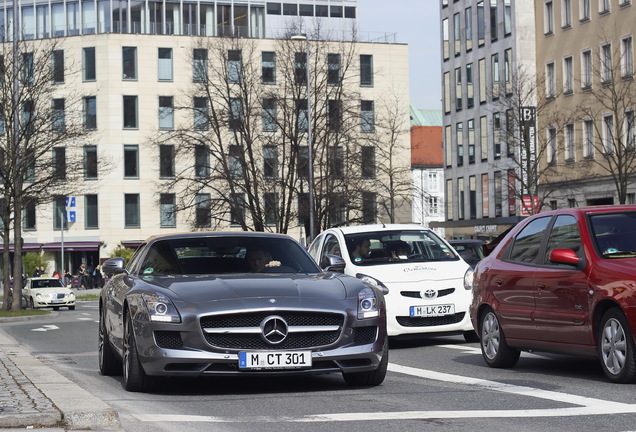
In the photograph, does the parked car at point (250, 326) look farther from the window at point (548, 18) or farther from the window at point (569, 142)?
the window at point (548, 18)

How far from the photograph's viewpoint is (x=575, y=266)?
11500 mm

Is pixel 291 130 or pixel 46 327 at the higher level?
pixel 291 130

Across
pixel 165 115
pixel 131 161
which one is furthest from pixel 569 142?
pixel 131 161

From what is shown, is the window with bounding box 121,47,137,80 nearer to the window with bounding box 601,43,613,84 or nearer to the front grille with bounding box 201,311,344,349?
the window with bounding box 601,43,613,84

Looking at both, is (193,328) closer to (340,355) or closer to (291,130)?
(340,355)

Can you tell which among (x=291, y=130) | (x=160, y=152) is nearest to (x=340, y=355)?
(x=291, y=130)

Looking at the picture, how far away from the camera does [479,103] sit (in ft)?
271

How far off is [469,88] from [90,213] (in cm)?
2720

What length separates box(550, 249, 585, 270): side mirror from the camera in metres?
11.4

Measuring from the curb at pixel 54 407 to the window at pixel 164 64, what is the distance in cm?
7982

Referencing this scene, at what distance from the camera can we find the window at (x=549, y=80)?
6969 cm

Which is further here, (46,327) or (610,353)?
(46,327)

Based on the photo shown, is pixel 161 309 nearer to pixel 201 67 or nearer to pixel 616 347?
pixel 616 347

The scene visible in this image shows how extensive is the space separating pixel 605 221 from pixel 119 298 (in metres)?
4.45
